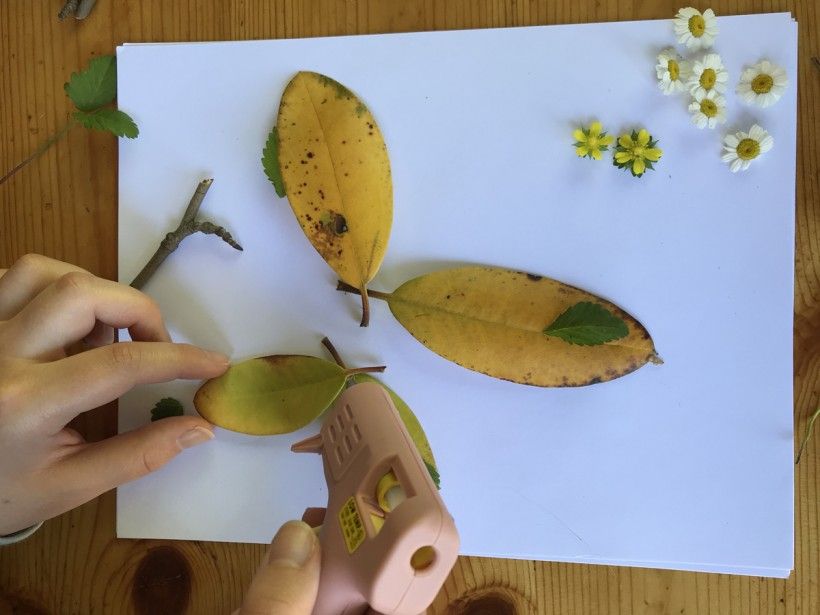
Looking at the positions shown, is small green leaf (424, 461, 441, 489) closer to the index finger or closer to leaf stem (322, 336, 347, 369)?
leaf stem (322, 336, 347, 369)

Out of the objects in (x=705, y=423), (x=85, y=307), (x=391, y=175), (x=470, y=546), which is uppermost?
(x=391, y=175)

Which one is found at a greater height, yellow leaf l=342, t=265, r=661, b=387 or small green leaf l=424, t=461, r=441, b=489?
yellow leaf l=342, t=265, r=661, b=387

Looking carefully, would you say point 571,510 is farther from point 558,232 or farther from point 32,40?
point 32,40

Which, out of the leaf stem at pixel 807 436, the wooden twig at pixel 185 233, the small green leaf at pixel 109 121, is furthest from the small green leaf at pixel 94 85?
the leaf stem at pixel 807 436

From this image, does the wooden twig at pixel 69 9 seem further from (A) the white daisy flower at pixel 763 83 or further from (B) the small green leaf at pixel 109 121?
(A) the white daisy flower at pixel 763 83

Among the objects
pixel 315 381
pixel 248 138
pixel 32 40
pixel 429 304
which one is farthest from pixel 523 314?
pixel 32 40

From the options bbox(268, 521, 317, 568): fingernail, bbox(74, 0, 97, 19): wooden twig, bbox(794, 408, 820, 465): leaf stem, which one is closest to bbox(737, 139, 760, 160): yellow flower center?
bbox(794, 408, 820, 465): leaf stem

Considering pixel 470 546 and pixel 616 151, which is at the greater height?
pixel 616 151
